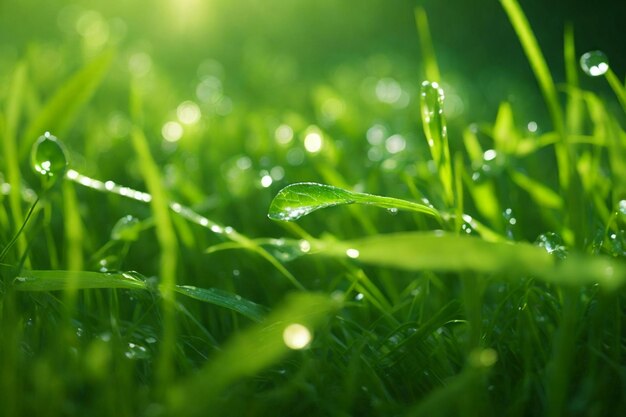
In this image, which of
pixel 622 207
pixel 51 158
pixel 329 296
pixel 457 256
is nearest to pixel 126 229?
pixel 51 158

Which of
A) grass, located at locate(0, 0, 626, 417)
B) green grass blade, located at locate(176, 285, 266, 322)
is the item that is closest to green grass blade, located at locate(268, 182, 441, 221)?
grass, located at locate(0, 0, 626, 417)

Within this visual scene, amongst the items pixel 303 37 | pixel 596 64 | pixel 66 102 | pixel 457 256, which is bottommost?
pixel 457 256

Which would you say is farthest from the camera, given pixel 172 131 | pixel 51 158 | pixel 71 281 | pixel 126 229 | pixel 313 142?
pixel 172 131

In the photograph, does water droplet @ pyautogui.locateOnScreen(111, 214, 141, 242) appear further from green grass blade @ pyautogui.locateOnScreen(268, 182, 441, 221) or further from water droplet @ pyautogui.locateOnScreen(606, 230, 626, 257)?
water droplet @ pyautogui.locateOnScreen(606, 230, 626, 257)

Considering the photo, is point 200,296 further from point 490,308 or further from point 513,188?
point 513,188

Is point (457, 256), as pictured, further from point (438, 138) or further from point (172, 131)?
point (172, 131)

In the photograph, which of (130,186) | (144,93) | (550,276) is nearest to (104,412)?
(550,276)

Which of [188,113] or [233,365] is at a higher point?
[188,113]
